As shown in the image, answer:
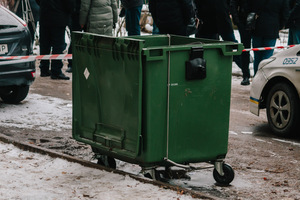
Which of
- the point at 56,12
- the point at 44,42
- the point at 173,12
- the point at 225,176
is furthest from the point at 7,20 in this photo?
the point at 225,176

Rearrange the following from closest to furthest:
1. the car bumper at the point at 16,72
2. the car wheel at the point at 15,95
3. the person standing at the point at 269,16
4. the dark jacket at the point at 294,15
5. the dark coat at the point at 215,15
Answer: the car bumper at the point at 16,72 → the car wheel at the point at 15,95 → the person standing at the point at 269,16 → the dark coat at the point at 215,15 → the dark jacket at the point at 294,15

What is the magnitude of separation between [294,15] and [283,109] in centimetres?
494

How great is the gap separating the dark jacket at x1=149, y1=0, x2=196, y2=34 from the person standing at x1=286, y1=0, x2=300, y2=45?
3.18 meters

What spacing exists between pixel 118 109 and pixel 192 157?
0.78 meters

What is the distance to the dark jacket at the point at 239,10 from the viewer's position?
11797mm

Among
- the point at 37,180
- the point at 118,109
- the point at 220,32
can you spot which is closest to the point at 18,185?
the point at 37,180

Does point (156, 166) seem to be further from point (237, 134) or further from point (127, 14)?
point (127, 14)

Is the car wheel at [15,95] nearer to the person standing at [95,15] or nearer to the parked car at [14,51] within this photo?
the parked car at [14,51]

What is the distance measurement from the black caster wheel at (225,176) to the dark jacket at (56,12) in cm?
632

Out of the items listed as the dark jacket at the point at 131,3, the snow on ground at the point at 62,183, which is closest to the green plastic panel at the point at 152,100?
the snow on ground at the point at 62,183

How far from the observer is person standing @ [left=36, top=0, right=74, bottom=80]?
1182 centimetres

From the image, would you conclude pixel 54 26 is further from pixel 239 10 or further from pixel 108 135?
pixel 108 135

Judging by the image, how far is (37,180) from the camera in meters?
6.03

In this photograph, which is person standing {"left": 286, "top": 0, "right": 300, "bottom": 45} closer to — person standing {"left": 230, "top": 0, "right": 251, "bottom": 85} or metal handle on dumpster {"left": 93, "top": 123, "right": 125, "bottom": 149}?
person standing {"left": 230, "top": 0, "right": 251, "bottom": 85}
